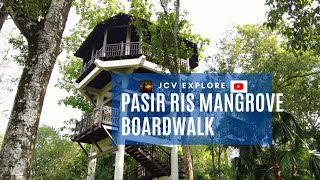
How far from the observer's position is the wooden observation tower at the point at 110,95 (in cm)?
1493

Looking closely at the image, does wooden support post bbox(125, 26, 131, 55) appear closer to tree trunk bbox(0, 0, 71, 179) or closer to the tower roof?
the tower roof

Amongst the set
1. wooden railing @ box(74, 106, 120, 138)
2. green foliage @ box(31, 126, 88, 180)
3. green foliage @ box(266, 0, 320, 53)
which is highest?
green foliage @ box(266, 0, 320, 53)

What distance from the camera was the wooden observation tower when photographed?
14.9 metres

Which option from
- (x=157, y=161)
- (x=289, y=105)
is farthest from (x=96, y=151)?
(x=289, y=105)

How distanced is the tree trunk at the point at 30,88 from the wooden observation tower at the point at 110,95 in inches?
408

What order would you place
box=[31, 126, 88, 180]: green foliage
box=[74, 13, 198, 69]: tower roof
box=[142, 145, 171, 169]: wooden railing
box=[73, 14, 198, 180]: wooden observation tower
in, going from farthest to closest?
1. box=[31, 126, 88, 180]: green foliage
2. box=[74, 13, 198, 69]: tower roof
3. box=[142, 145, 171, 169]: wooden railing
4. box=[73, 14, 198, 180]: wooden observation tower

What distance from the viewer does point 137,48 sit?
15.8 meters

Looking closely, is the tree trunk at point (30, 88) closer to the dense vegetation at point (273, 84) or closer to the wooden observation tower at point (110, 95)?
the dense vegetation at point (273, 84)

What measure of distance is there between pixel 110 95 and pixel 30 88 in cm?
1455

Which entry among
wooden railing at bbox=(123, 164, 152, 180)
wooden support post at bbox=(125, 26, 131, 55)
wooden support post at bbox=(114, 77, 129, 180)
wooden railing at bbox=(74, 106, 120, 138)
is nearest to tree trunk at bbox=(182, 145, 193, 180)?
wooden support post at bbox=(114, 77, 129, 180)

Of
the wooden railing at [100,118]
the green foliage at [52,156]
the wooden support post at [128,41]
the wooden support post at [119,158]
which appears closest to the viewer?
the wooden support post at [119,158]

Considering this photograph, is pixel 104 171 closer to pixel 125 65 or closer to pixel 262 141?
pixel 125 65

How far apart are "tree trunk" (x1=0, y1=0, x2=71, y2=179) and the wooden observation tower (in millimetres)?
10364

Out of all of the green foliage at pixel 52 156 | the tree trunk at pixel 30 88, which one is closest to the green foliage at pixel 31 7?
the tree trunk at pixel 30 88
